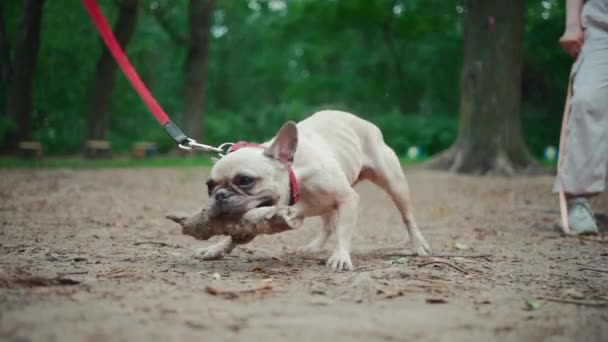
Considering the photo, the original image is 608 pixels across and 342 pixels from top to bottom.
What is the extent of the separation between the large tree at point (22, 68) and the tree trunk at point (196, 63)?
5.14 meters

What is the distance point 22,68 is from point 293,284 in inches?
574

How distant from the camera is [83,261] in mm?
3750

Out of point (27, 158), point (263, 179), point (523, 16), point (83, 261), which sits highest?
point (523, 16)

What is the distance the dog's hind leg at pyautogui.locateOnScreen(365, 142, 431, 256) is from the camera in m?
4.61

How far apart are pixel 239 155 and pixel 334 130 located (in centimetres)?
109

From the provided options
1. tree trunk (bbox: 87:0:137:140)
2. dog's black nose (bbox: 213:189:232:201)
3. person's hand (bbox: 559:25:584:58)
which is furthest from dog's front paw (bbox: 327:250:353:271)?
tree trunk (bbox: 87:0:137:140)

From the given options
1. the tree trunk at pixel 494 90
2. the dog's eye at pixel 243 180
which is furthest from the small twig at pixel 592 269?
the tree trunk at pixel 494 90

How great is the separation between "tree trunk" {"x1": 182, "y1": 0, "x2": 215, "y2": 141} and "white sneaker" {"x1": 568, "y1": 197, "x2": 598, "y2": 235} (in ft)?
50.8

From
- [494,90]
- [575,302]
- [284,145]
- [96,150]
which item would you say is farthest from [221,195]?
[96,150]

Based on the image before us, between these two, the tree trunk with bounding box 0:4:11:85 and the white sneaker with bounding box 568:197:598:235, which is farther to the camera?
the tree trunk with bounding box 0:4:11:85

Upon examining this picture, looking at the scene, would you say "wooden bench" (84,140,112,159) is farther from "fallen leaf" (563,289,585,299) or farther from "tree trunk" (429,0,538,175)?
"fallen leaf" (563,289,585,299)

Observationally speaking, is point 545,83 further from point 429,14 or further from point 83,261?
point 83,261

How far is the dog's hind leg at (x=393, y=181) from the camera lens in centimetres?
461

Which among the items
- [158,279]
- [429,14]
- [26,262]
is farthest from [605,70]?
[429,14]
